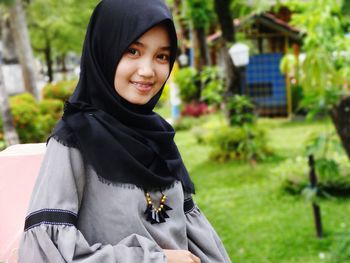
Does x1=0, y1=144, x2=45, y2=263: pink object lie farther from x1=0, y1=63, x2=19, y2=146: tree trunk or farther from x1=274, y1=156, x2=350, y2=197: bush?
x1=0, y1=63, x2=19, y2=146: tree trunk

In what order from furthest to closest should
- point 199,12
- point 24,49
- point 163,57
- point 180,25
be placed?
Answer: point 180,25 → point 24,49 → point 199,12 → point 163,57

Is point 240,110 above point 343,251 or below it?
above

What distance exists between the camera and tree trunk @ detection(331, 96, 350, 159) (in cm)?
439

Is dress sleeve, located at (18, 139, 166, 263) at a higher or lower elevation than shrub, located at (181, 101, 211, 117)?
higher

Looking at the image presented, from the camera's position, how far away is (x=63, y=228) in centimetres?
145

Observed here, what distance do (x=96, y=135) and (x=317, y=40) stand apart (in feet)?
11.1

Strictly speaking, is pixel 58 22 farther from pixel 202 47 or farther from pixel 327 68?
pixel 327 68

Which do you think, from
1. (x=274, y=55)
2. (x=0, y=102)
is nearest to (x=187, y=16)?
(x=274, y=55)

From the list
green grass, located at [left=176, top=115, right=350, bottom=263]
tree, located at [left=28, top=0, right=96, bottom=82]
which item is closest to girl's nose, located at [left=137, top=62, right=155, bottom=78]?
green grass, located at [left=176, top=115, right=350, bottom=263]

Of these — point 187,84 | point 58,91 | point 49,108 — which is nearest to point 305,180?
point 49,108

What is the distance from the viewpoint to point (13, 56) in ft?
48.8

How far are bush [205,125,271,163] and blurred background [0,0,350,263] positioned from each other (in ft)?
0.06

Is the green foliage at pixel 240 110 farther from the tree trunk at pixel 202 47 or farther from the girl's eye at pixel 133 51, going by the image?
the girl's eye at pixel 133 51

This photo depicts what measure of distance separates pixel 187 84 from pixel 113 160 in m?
14.0
